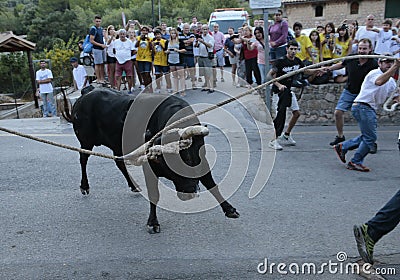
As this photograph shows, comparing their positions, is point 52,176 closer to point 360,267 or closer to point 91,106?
point 91,106

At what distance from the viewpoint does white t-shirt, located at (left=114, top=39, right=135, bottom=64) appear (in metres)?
11.3

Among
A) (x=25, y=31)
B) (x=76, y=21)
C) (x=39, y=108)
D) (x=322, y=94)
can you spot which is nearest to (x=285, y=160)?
(x=322, y=94)

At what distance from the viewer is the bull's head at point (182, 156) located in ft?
11.6

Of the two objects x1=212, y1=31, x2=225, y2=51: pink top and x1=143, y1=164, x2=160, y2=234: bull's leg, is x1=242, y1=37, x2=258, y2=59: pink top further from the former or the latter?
x1=143, y1=164, x2=160, y2=234: bull's leg

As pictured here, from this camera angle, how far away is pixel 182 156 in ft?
11.9

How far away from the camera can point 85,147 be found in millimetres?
5246

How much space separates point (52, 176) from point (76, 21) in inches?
1480

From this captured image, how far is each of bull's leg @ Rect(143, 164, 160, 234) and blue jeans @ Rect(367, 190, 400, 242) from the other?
1.98 m

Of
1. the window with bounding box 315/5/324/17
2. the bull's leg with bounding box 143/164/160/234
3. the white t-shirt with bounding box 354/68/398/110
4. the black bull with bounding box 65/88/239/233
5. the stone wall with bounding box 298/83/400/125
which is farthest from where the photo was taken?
the window with bounding box 315/5/324/17

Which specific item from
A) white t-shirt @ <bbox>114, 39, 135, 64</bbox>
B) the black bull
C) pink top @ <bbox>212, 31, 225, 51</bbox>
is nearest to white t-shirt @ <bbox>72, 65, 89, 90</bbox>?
white t-shirt @ <bbox>114, 39, 135, 64</bbox>

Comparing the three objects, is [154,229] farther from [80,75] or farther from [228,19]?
[228,19]

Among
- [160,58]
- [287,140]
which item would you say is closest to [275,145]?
[287,140]

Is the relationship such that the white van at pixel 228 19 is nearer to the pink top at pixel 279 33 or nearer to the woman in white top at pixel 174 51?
the woman in white top at pixel 174 51

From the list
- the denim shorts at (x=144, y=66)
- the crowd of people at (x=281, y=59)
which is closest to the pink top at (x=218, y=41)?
the crowd of people at (x=281, y=59)
